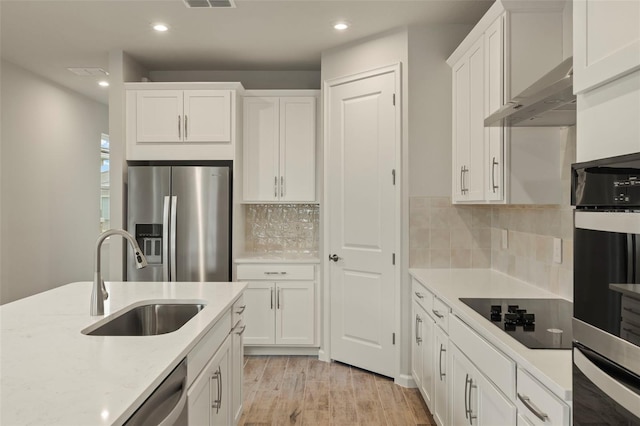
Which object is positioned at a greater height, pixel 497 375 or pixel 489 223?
pixel 489 223

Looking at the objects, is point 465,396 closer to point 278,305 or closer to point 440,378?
point 440,378

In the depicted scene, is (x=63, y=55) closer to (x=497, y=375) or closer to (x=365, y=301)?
(x=365, y=301)

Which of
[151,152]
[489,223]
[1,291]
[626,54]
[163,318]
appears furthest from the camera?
[1,291]

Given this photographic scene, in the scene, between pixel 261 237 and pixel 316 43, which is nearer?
pixel 316 43

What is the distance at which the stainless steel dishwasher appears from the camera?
1.17 metres

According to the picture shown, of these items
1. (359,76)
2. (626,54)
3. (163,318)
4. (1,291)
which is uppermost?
(359,76)

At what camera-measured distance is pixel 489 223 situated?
3.35m

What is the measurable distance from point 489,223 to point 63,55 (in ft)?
13.5

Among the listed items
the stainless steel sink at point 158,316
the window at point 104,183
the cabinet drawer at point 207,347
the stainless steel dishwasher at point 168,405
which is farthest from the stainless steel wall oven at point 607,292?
A: the window at point 104,183

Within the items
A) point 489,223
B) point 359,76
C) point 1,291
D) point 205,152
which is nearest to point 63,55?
point 205,152

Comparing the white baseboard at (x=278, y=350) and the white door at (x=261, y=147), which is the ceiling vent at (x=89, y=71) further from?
the white baseboard at (x=278, y=350)

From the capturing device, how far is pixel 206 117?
4055 mm

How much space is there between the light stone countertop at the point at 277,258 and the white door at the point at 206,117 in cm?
110

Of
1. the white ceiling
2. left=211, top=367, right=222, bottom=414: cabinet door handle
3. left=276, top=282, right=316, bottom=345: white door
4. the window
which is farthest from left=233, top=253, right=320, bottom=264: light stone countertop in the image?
the window
